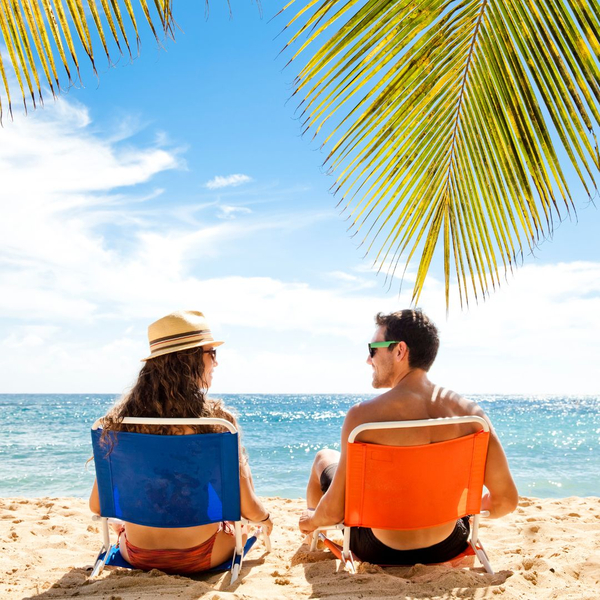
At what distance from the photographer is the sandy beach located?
2.37 meters

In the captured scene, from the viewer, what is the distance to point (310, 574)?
2793 mm

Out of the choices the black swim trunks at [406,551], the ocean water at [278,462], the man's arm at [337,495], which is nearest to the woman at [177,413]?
the man's arm at [337,495]

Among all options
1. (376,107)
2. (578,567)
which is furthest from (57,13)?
(578,567)

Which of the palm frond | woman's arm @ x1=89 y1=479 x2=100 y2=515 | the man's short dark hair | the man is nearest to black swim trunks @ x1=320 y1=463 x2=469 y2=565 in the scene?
the man

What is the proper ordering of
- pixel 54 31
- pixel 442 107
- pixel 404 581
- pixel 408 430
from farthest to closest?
1. pixel 408 430
2. pixel 404 581
3. pixel 442 107
4. pixel 54 31

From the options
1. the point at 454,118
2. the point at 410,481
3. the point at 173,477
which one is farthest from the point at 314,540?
the point at 454,118

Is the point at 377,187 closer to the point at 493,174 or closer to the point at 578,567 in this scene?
the point at 493,174

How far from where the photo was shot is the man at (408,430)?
254cm

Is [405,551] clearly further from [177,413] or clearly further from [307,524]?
[177,413]

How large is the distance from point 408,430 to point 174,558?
1.28 metres

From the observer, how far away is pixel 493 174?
1.75 meters

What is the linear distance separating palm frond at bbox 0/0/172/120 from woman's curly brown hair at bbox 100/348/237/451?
5.64 feet

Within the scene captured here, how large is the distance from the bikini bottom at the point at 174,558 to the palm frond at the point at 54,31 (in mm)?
2255

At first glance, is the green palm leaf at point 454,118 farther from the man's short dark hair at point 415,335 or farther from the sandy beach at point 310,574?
the sandy beach at point 310,574
